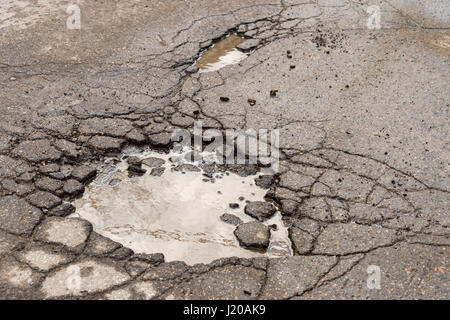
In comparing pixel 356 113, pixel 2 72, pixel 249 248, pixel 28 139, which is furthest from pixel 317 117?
pixel 2 72

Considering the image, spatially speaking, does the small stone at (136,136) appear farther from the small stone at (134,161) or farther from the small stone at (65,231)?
the small stone at (65,231)

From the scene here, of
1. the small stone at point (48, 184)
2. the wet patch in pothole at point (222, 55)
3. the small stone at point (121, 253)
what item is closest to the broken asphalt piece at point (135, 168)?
the small stone at point (48, 184)

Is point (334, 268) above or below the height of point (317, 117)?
below

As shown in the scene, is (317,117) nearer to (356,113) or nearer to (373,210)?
(356,113)

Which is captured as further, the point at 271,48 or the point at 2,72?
the point at 271,48

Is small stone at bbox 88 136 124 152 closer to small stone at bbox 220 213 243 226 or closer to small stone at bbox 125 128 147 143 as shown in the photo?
small stone at bbox 125 128 147 143

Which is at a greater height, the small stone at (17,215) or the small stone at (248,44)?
the small stone at (248,44)

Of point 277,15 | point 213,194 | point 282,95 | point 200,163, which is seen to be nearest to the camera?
point 213,194
